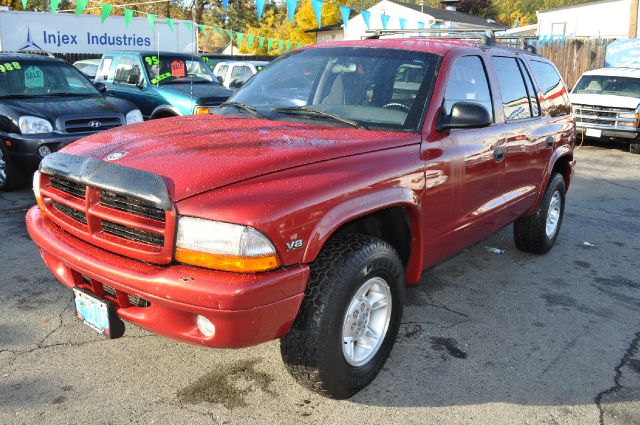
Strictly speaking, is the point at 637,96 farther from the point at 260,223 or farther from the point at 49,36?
the point at 49,36

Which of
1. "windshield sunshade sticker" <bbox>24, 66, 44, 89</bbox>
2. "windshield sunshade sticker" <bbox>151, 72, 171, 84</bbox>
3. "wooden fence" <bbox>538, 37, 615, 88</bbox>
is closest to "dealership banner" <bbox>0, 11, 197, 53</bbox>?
"windshield sunshade sticker" <bbox>151, 72, 171, 84</bbox>

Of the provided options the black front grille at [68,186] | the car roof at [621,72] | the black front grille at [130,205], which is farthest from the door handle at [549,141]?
the car roof at [621,72]

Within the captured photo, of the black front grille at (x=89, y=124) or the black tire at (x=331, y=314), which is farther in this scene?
the black front grille at (x=89, y=124)

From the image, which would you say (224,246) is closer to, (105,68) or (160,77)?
(160,77)

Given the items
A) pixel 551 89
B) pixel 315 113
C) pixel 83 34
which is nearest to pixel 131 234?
pixel 315 113

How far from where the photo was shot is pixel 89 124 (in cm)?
707

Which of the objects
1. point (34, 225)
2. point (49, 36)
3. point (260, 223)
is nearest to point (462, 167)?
point (260, 223)

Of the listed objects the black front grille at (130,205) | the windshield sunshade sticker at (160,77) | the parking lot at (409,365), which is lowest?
the parking lot at (409,365)

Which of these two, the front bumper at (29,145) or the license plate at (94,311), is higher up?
the front bumper at (29,145)

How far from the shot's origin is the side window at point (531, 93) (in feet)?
15.7

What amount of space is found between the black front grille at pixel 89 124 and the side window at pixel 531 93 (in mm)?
4971

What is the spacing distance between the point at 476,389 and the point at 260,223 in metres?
1.66

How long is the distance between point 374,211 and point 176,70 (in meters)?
8.14

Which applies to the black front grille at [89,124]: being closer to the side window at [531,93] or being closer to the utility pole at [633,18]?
the side window at [531,93]
